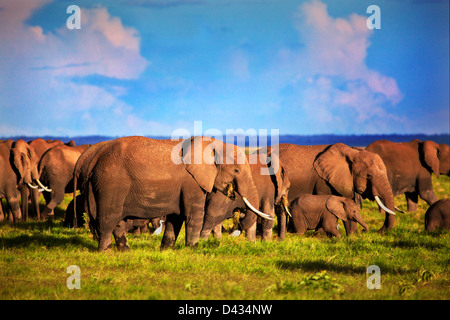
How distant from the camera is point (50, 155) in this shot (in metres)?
18.7

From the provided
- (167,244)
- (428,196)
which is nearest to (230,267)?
(167,244)

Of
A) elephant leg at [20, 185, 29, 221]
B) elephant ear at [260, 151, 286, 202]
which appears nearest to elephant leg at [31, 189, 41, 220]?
elephant leg at [20, 185, 29, 221]

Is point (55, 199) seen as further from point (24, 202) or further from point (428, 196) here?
point (428, 196)

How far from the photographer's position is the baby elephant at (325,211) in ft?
43.8

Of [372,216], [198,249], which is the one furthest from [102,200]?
[372,216]

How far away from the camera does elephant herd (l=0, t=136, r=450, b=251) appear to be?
1019 cm

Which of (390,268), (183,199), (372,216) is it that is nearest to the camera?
(390,268)

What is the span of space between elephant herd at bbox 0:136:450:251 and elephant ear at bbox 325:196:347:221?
0.03 m

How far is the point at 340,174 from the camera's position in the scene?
1430 centimetres

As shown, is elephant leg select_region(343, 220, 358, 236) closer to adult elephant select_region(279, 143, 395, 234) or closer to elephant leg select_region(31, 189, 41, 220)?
adult elephant select_region(279, 143, 395, 234)

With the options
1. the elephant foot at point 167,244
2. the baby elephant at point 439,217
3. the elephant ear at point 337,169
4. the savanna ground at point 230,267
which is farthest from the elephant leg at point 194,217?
the baby elephant at point 439,217
